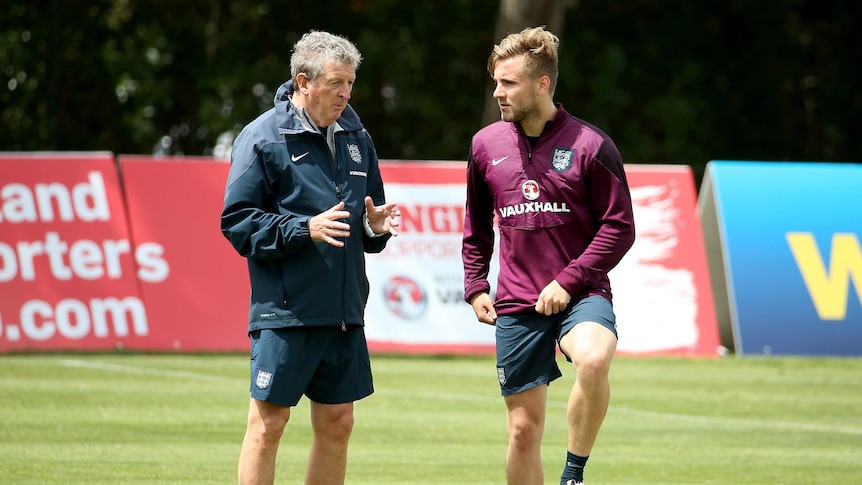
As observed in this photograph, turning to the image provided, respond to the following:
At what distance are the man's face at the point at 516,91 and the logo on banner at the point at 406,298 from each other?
9195 millimetres

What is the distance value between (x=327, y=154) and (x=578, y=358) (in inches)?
57.2

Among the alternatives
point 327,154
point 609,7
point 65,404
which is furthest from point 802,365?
point 609,7

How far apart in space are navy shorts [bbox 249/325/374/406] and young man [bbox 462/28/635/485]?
0.89 m

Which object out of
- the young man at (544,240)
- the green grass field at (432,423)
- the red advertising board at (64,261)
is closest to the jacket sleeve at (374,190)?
the young man at (544,240)

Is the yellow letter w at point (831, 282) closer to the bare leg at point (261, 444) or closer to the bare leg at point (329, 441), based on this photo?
the bare leg at point (329, 441)

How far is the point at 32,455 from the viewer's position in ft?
30.8

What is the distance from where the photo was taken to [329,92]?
643 centimetres

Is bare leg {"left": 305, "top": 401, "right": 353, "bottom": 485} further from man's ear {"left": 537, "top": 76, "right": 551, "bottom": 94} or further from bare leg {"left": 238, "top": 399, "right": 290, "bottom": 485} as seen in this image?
man's ear {"left": 537, "top": 76, "right": 551, "bottom": 94}

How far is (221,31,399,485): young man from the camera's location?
6352mm

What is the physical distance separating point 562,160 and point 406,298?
933 cm

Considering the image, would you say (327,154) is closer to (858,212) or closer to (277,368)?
(277,368)

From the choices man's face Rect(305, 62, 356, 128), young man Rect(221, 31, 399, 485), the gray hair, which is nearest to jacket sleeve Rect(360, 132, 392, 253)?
young man Rect(221, 31, 399, 485)

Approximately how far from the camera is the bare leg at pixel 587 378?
6.87 meters

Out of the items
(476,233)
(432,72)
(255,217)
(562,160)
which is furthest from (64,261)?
(432,72)
